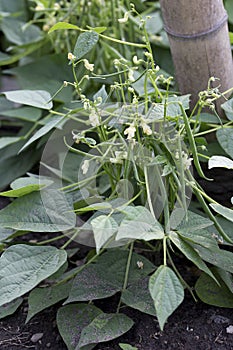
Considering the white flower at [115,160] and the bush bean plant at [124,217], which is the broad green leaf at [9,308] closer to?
the bush bean plant at [124,217]

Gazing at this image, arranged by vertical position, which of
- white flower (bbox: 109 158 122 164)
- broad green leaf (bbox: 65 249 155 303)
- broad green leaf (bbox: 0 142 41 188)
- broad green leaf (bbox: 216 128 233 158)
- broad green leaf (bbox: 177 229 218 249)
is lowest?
broad green leaf (bbox: 0 142 41 188)

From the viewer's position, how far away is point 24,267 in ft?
2.49

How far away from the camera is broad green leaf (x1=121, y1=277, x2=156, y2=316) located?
77 centimetres

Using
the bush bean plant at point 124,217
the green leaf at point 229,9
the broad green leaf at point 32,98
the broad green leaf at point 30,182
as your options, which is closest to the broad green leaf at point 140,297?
the bush bean plant at point 124,217

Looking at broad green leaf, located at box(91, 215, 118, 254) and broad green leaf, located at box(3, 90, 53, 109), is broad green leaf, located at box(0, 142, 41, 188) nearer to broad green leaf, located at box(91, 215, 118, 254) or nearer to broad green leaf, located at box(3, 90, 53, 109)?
broad green leaf, located at box(3, 90, 53, 109)

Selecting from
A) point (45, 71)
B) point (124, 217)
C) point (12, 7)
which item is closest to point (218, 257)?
point (124, 217)

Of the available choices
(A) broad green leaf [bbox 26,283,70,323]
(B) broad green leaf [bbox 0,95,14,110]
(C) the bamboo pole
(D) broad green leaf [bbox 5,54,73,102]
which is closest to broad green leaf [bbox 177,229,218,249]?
(A) broad green leaf [bbox 26,283,70,323]

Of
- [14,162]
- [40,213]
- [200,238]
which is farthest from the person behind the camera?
[14,162]

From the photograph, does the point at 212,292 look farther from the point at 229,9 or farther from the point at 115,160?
the point at 229,9

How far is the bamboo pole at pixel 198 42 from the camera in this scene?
36.1 inches

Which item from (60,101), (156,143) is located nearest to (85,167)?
(156,143)

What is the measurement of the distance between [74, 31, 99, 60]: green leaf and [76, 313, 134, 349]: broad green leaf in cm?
35

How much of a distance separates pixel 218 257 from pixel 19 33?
88 centimetres

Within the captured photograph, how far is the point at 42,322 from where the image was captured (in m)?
0.86
